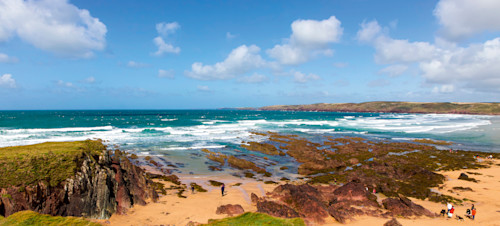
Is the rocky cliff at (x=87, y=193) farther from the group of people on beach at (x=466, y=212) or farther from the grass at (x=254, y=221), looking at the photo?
the group of people on beach at (x=466, y=212)

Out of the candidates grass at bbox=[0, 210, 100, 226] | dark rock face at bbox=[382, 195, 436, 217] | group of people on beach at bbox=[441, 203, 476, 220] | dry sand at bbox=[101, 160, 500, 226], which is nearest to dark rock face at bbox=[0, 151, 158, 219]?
dry sand at bbox=[101, 160, 500, 226]

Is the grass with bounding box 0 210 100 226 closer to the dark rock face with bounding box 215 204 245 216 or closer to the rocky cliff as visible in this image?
the rocky cliff

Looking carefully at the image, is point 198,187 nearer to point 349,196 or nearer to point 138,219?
point 138,219

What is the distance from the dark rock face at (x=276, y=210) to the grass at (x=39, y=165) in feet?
34.5

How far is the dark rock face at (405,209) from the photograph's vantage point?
49.6 feet

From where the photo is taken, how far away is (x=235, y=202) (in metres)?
17.1

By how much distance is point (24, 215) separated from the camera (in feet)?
23.4

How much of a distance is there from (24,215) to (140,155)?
2754 centimetres

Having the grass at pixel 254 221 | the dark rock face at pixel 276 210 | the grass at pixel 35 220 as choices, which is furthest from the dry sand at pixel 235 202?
the grass at pixel 254 221

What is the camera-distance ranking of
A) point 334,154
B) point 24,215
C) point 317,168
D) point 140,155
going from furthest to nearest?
1. point 334,154
2. point 140,155
3. point 317,168
4. point 24,215

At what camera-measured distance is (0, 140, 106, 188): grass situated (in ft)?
34.1

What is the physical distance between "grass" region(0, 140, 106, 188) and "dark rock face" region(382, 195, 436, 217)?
18789 mm

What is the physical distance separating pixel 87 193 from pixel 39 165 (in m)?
2.53

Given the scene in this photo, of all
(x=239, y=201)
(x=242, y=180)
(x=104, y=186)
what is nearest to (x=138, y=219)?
(x=104, y=186)
